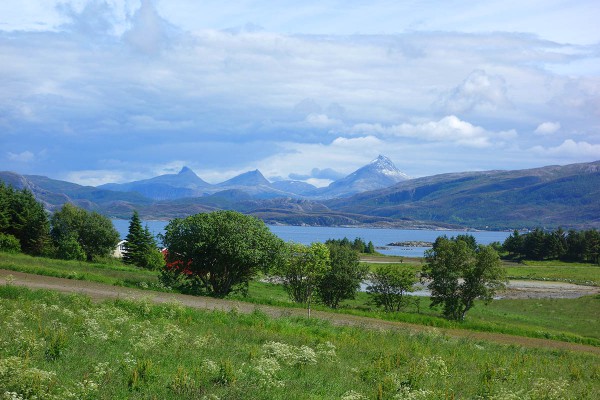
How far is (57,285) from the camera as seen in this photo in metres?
→ 25.3

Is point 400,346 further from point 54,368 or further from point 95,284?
point 95,284

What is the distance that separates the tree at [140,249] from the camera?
75875 millimetres

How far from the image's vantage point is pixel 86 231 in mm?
74688

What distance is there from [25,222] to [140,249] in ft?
55.2

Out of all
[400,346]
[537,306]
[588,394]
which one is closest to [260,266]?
[400,346]

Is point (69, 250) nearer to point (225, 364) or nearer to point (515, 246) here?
point (225, 364)

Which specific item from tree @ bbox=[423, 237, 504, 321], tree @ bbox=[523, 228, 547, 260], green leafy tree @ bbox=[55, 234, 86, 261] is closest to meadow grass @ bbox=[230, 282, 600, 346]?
tree @ bbox=[423, 237, 504, 321]

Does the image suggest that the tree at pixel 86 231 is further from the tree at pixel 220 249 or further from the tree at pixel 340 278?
the tree at pixel 220 249

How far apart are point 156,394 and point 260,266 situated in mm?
22234

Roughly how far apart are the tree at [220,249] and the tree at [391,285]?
17.5 meters

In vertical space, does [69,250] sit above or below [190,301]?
below

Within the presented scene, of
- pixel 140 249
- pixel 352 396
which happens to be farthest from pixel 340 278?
pixel 140 249

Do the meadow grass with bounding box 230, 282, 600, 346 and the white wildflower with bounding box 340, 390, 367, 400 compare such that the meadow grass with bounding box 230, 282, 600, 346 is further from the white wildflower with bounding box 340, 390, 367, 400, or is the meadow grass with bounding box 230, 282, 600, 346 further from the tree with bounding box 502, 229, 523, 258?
the tree with bounding box 502, 229, 523, 258

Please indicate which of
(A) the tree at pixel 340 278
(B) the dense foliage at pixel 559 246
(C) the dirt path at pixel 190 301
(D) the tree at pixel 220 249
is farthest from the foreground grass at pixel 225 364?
(B) the dense foliage at pixel 559 246
